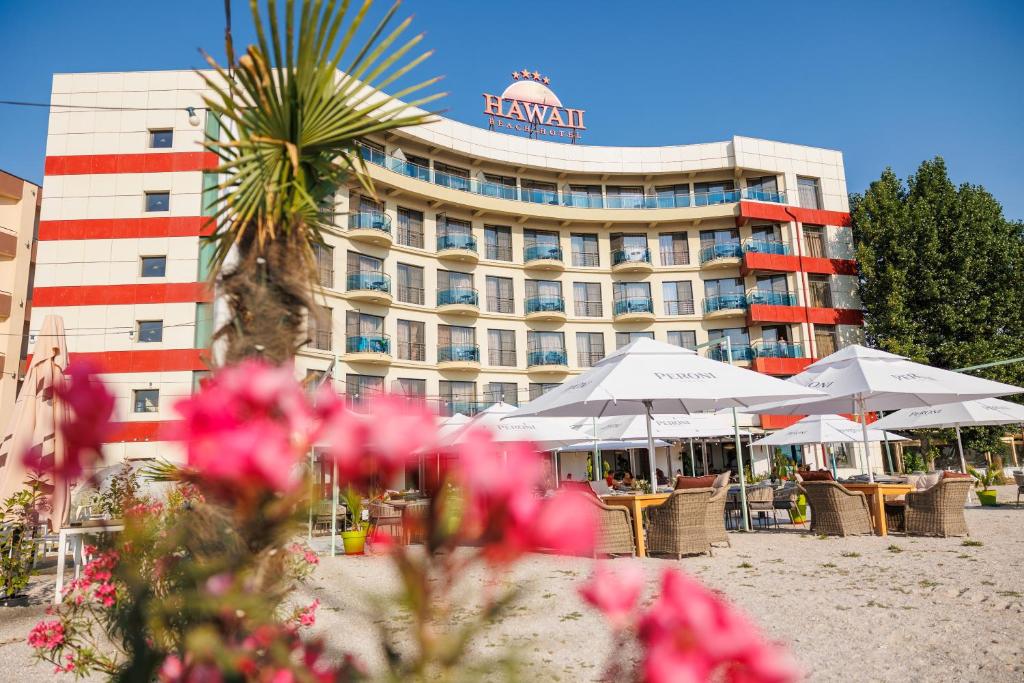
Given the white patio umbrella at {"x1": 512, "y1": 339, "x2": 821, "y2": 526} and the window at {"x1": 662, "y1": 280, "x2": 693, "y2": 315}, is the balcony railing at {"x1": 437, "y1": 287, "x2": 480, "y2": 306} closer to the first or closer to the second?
the window at {"x1": 662, "y1": 280, "x2": 693, "y2": 315}

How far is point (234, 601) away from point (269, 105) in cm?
132

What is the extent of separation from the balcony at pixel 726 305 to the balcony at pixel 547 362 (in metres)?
7.79

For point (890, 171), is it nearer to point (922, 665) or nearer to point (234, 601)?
point (922, 665)

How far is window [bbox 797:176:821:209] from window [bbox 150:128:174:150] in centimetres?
3017

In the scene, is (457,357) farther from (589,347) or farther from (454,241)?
(589,347)

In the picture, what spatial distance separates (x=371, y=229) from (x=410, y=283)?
3285mm

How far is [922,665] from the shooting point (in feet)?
13.7

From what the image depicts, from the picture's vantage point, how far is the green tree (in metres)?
29.7

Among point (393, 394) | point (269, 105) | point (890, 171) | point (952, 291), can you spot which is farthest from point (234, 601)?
point (890, 171)

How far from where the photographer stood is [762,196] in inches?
1340

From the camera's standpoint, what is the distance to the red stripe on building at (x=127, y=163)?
24828mm

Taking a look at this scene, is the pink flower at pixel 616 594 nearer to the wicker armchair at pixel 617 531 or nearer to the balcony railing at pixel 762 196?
the wicker armchair at pixel 617 531

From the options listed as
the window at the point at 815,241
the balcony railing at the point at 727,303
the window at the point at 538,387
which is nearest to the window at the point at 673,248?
the balcony railing at the point at 727,303

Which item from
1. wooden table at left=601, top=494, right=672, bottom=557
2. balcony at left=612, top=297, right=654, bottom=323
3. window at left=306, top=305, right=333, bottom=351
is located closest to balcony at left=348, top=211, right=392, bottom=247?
balcony at left=612, top=297, right=654, bottom=323
